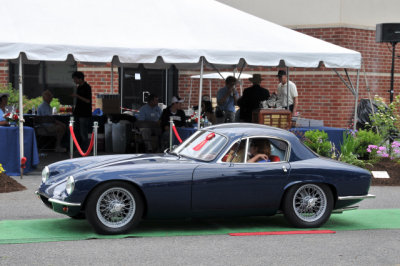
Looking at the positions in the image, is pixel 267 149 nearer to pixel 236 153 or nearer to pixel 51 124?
pixel 236 153

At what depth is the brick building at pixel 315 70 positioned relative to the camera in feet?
70.2

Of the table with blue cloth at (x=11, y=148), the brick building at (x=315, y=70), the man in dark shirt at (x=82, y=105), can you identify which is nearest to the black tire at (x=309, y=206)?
the table with blue cloth at (x=11, y=148)

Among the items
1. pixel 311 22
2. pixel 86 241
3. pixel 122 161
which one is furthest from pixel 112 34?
pixel 311 22

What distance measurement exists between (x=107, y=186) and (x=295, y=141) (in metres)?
2.48

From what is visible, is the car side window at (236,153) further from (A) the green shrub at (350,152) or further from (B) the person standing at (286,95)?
(B) the person standing at (286,95)

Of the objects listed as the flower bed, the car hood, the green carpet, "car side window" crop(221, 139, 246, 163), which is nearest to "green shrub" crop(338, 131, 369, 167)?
the flower bed

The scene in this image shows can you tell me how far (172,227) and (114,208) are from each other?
1.05m

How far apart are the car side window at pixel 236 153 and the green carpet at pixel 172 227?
2.77 ft

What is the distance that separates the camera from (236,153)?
25.7ft

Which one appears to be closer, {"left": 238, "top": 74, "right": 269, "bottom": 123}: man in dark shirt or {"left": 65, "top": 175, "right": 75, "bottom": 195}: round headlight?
{"left": 65, "top": 175, "right": 75, "bottom": 195}: round headlight

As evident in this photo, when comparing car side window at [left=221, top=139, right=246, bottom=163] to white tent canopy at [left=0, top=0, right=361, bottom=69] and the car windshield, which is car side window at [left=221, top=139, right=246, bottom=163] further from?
white tent canopy at [left=0, top=0, right=361, bottom=69]

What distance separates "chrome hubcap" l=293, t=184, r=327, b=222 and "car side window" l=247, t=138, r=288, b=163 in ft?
1.57

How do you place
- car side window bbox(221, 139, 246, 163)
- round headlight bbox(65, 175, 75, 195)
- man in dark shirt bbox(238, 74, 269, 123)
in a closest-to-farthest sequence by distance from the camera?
1. round headlight bbox(65, 175, 75, 195)
2. car side window bbox(221, 139, 246, 163)
3. man in dark shirt bbox(238, 74, 269, 123)

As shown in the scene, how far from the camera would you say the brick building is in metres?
21.4
